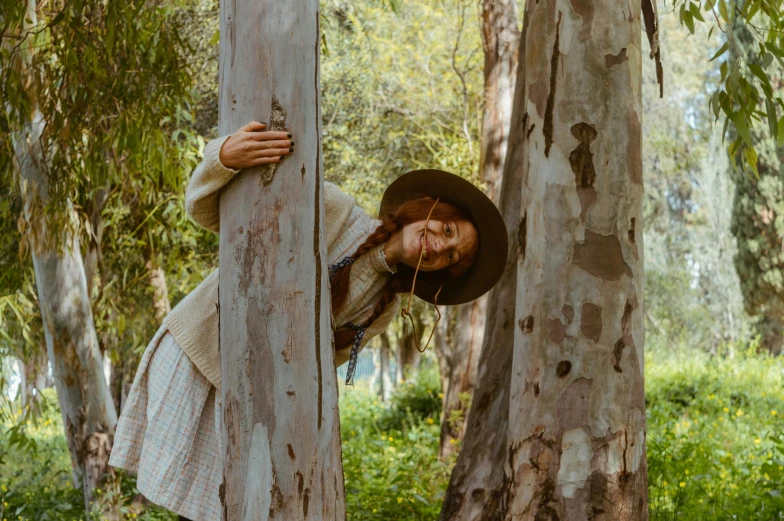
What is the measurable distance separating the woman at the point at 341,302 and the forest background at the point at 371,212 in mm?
1319

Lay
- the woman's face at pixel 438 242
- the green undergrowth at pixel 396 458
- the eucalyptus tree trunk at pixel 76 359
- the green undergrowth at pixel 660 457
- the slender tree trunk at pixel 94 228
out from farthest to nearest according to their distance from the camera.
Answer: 1. the slender tree trunk at pixel 94 228
2. the eucalyptus tree trunk at pixel 76 359
3. the green undergrowth at pixel 396 458
4. the green undergrowth at pixel 660 457
5. the woman's face at pixel 438 242

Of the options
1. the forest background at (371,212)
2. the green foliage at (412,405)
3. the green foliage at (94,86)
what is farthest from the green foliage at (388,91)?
the green foliage at (94,86)

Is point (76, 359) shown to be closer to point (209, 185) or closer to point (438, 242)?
point (438, 242)

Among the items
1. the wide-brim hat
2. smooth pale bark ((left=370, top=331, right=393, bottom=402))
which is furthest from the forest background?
the wide-brim hat

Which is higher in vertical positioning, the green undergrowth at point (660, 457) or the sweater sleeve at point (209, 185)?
the sweater sleeve at point (209, 185)

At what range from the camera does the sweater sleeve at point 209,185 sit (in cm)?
218

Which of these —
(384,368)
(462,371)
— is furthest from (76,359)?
(384,368)

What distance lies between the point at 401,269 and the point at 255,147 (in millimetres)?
989

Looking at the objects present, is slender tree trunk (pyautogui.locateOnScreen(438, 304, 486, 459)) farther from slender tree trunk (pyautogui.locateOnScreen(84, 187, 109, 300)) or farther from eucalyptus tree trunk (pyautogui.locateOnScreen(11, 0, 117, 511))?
slender tree trunk (pyautogui.locateOnScreen(84, 187, 109, 300))

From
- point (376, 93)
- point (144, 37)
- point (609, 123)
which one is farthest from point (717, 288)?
point (609, 123)

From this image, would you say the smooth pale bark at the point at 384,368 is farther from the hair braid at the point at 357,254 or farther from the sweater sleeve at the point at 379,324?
the hair braid at the point at 357,254

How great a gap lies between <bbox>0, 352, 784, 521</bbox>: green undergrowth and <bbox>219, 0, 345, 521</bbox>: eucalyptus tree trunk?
2800mm

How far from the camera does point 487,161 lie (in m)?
8.43

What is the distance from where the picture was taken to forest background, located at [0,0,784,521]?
5855 mm
